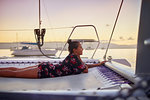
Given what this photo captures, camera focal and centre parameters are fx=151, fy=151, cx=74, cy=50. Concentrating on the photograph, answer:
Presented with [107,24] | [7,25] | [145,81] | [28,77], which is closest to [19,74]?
[28,77]

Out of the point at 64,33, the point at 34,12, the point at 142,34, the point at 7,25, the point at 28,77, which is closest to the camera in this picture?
the point at 142,34

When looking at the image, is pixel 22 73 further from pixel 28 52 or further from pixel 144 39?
pixel 28 52

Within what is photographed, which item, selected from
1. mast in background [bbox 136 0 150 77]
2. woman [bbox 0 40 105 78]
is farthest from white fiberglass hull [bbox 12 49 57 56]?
mast in background [bbox 136 0 150 77]

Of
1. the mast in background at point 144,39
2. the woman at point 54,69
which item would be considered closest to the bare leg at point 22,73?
the woman at point 54,69

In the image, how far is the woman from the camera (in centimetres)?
164

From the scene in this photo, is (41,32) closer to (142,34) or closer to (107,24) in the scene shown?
(107,24)

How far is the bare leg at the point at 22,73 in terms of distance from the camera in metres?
1.62

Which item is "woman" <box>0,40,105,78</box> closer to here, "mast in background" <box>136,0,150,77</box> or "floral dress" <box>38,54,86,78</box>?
"floral dress" <box>38,54,86,78</box>

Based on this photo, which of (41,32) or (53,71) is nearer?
(53,71)

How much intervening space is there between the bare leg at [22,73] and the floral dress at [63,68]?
0.05 meters

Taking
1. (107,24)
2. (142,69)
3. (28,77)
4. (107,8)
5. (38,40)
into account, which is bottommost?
(28,77)

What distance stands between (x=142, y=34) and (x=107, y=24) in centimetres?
225

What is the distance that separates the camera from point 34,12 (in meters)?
3.84

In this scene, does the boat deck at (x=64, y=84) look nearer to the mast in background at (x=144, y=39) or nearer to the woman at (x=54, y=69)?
the woman at (x=54, y=69)
